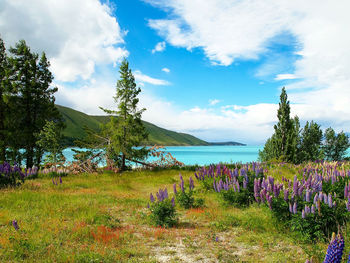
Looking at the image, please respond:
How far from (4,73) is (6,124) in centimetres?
515

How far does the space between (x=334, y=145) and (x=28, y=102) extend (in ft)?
166

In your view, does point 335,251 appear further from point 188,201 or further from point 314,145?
point 314,145

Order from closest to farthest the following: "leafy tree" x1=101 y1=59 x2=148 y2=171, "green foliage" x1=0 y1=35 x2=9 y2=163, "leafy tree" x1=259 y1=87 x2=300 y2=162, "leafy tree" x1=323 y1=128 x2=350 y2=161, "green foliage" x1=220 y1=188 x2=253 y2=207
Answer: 1. "green foliage" x1=220 y1=188 x2=253 y2=207
2. "leafy tree" x1=101 y1=59 x2=148 y2=171
3. "green foliage" x1=0 y1=35 x2=9 y2=163
4. "leafy tree" x1=259 y1=87 x2=300 y2=162
5. "leafy tree" x1=323 y1=128 x2=350 y2=161

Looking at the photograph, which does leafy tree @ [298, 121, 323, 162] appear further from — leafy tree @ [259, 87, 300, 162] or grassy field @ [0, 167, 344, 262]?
grassy field @ [0, 167, 344, 262]

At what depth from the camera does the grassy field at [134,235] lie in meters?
4.61

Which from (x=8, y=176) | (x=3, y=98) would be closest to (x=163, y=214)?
(x=8, y=176)

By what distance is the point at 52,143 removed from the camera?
60.5 feet

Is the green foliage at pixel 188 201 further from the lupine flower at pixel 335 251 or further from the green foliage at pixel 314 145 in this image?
the green foliage at pixel 314 145

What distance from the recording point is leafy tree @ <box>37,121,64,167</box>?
17.9 metres

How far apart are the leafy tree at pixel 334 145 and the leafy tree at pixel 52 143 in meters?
45.9

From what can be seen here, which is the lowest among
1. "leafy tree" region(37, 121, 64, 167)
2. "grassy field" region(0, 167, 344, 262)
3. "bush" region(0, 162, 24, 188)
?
"grassy field" region(0, 167, 344, 262)

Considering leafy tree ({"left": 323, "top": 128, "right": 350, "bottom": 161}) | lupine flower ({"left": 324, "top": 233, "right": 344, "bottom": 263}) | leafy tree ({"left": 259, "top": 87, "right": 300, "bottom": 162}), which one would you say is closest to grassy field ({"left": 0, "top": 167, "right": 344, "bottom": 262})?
lupine flower ({"left": 324, "top": 233, "right": 344, "bottom": 263})

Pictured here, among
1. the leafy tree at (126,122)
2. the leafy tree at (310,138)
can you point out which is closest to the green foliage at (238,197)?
the leafy tree at (126,122)

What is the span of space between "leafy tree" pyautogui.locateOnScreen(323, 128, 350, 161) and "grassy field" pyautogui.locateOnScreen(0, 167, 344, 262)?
44964mm
